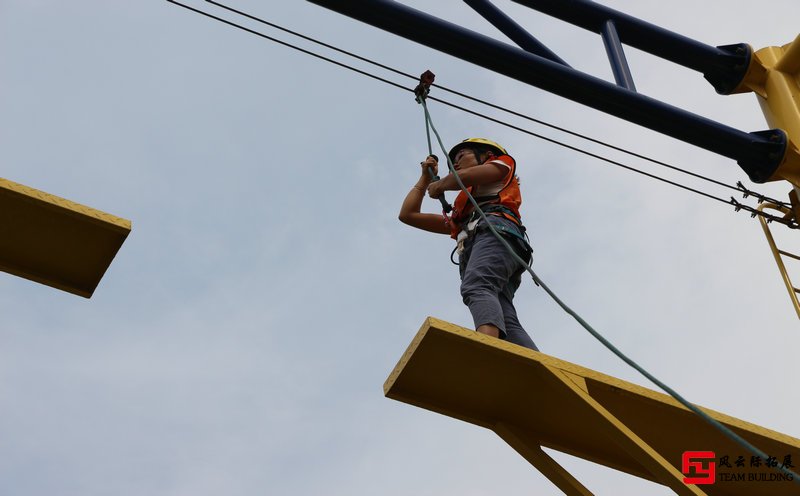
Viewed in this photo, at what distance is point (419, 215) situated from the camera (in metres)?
6.64

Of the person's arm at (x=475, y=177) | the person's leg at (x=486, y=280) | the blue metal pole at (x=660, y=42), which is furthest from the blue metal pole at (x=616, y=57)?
the person's leg at (x=486, y=280)

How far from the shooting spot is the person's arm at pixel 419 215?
6.60m

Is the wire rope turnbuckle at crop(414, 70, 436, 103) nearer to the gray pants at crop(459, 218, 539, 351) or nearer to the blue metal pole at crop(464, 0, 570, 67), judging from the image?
the blue metal pole at crop(464, 0, 570, 67)

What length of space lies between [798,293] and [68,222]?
180 inches

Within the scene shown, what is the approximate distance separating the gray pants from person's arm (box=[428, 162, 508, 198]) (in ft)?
0.78

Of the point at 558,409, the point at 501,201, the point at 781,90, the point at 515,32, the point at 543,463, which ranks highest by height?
the point at 781,90

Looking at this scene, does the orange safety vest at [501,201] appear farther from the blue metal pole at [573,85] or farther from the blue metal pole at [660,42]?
the blue metal pole at [660,42]

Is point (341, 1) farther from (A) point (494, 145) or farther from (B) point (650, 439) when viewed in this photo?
(B) point (650, 439)

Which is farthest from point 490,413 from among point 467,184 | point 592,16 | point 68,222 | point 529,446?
point 592,16

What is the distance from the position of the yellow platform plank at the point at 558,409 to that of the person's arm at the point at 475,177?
122 centimetres

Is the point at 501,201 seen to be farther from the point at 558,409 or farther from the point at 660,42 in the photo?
the point at 660,42

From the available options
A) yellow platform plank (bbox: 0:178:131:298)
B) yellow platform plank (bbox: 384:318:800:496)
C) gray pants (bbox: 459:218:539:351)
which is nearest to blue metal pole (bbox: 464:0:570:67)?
gray pants (bbox: 459:218:539:351)

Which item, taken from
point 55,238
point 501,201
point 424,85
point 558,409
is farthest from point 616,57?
point 55,238

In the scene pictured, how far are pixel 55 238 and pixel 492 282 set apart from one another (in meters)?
2.27
